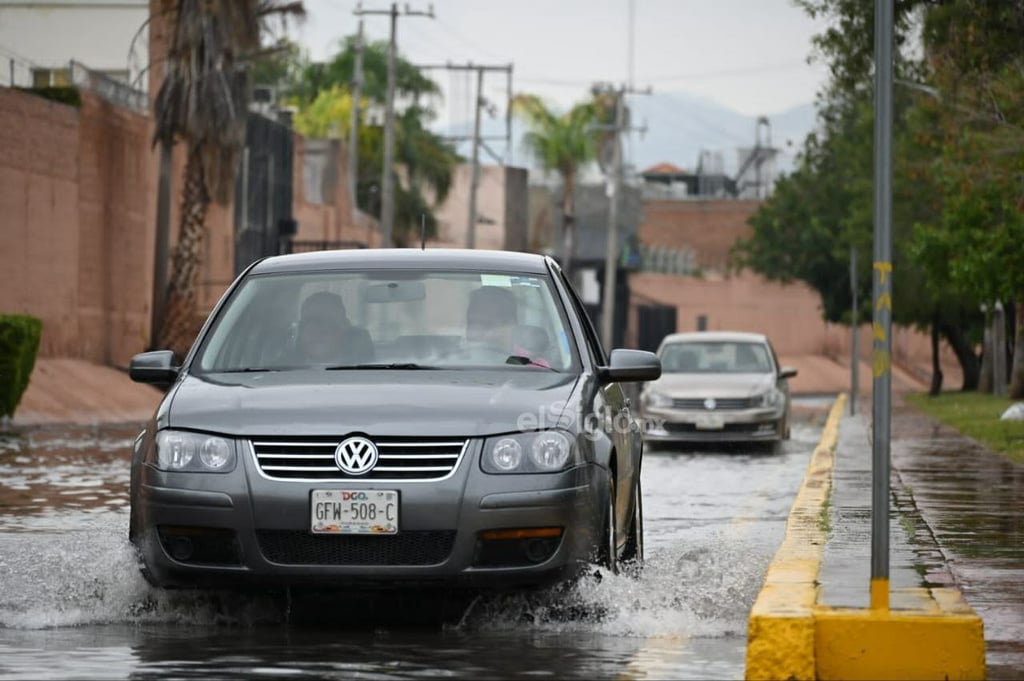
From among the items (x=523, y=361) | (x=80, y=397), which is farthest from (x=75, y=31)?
(x=523, y=361)

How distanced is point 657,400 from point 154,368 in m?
19.4

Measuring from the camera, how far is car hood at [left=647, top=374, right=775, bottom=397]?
29203 mm

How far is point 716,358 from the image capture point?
3156 centimetres

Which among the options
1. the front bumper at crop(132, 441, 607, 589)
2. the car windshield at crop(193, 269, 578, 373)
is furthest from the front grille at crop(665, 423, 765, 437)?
the front bumper at crop(132, 441, 607, 589)

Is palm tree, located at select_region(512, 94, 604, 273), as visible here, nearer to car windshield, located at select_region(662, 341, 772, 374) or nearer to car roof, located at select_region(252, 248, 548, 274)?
car windshield, located at select_region(662, 341, 772, 374)

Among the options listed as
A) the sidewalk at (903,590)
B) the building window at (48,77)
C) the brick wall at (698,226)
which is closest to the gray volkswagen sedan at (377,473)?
the sidewalk at (903,590)

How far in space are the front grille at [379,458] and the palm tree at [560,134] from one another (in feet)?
278

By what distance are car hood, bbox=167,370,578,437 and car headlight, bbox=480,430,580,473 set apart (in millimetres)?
63

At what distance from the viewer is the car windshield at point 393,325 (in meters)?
10.3

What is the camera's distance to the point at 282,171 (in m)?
64.2

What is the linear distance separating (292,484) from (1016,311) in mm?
45645

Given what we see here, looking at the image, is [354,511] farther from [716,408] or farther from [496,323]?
[716,408]

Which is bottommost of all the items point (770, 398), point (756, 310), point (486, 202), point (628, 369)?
point (756, 310)

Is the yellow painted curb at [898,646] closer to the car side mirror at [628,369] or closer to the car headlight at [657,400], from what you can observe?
the car side mirror at [628,369]
